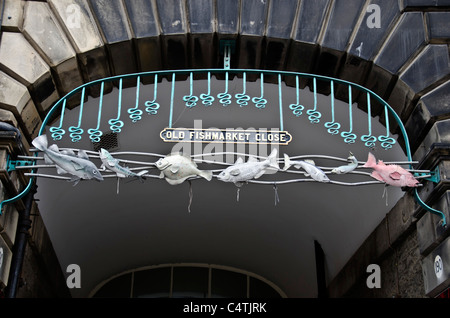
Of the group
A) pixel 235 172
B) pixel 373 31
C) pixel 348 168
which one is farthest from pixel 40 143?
pixel 373 31

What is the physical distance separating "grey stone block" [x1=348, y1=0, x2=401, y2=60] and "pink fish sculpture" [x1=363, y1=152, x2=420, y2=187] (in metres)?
1.66

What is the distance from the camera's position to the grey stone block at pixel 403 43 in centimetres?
809

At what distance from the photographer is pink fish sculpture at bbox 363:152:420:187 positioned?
23.0 feet

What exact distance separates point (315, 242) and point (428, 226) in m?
4.16

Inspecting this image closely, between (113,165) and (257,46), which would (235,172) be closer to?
(113,165)

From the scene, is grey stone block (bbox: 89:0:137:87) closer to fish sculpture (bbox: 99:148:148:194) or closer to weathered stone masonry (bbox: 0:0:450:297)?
weathered stone masonry (bbox: 0:0:450:297)

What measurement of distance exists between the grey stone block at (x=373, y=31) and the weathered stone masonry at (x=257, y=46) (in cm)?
1

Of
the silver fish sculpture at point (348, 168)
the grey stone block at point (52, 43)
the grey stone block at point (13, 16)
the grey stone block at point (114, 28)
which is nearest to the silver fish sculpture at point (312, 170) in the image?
the silver fish sculpture at point (348, 168)

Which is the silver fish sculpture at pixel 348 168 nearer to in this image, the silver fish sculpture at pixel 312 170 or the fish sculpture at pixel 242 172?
the silver fish sculpture at pixel 312 170

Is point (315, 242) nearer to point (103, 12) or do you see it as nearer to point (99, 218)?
point (99, 218)

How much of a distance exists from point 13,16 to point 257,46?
2.84 meters

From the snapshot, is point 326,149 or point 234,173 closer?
point 234,173
